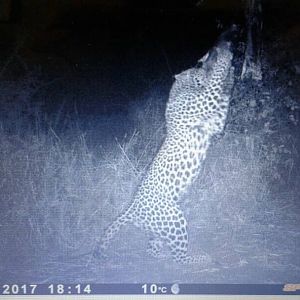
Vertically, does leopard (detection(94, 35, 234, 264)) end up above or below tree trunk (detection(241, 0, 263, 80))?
below

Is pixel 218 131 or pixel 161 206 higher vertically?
pixel 218 131

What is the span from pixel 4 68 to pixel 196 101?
1.56 feet

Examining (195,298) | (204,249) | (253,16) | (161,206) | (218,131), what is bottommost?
(195,298)

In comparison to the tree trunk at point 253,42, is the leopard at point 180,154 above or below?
below

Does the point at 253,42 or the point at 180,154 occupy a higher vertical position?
the point at 253,42

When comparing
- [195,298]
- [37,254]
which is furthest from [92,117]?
[195,298]

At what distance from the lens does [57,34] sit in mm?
1204

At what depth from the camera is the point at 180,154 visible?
126cm

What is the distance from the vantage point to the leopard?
4.05 feet

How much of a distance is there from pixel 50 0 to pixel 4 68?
0.65ft

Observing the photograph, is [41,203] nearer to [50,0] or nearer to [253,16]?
[50,0]

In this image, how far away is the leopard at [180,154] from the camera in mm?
1233

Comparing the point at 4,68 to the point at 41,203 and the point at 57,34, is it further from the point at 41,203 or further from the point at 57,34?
the point at 41,203

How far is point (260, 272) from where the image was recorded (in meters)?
1.24
